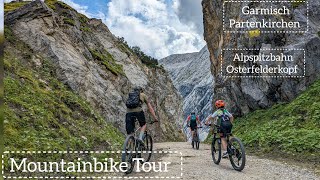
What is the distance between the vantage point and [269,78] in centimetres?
2678

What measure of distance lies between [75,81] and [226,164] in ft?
46.6

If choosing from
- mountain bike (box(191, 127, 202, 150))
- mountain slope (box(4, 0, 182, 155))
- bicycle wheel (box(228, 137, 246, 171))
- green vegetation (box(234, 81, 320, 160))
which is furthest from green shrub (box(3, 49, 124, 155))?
green vegetation (box(234, 81, 320, 160))

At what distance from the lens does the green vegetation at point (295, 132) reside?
14089 millimetres

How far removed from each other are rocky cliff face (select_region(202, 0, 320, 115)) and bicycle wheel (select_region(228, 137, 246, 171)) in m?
16.1

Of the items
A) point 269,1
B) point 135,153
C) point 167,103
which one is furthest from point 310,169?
point 167,103

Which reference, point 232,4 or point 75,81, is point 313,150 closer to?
point 75,81

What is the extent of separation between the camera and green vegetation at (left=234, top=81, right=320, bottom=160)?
46.2 feet

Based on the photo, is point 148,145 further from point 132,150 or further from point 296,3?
point 296,3

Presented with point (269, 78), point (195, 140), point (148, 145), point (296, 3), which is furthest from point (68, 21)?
point (148, 145)

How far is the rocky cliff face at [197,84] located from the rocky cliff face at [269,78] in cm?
8219

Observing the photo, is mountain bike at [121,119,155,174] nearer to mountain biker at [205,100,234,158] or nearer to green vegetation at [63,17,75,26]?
mountain biker at [205,100,234,158]

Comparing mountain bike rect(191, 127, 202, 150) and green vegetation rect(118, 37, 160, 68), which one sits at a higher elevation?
green vegetation rect(118, 37, 160, 68)

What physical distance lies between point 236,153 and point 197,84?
138330 millimetres

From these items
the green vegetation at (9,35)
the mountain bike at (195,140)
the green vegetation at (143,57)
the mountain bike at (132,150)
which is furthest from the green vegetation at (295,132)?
the green vegetation at (143,57)
